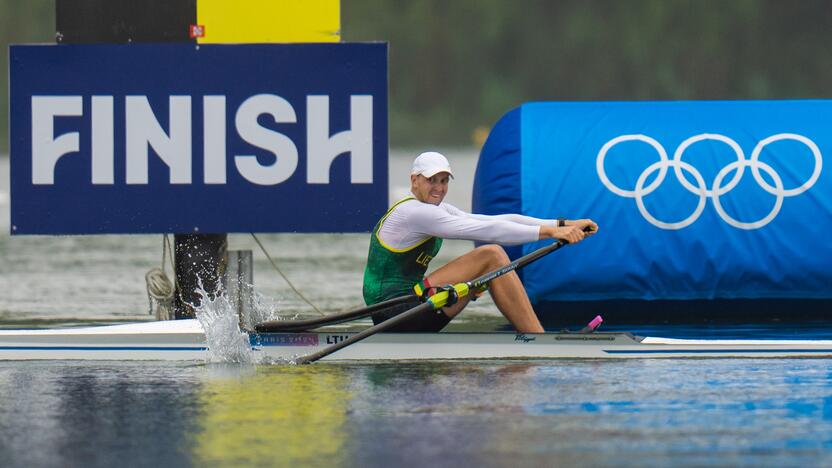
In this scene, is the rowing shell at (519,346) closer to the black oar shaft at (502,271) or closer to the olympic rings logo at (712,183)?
the black oar shaft at (502,271)

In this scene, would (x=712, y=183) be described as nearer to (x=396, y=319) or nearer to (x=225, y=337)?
(x=396, y=319)

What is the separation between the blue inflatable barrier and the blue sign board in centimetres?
110

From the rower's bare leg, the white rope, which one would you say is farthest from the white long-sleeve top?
the white rope

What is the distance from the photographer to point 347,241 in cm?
2170

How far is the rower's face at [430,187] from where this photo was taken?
33.7 feet

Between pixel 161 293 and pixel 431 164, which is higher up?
pixel 431 164

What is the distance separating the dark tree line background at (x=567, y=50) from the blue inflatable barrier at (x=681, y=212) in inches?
2058

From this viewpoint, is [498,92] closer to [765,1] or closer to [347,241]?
[765,1]

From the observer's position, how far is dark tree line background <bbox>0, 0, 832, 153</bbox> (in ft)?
217

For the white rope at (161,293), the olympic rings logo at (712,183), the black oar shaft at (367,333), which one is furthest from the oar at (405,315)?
the white rope at (161,293)

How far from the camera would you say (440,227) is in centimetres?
1016

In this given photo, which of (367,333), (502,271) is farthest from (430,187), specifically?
(367,333)

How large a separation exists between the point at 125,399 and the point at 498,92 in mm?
58583

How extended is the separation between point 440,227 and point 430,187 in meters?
0.27
